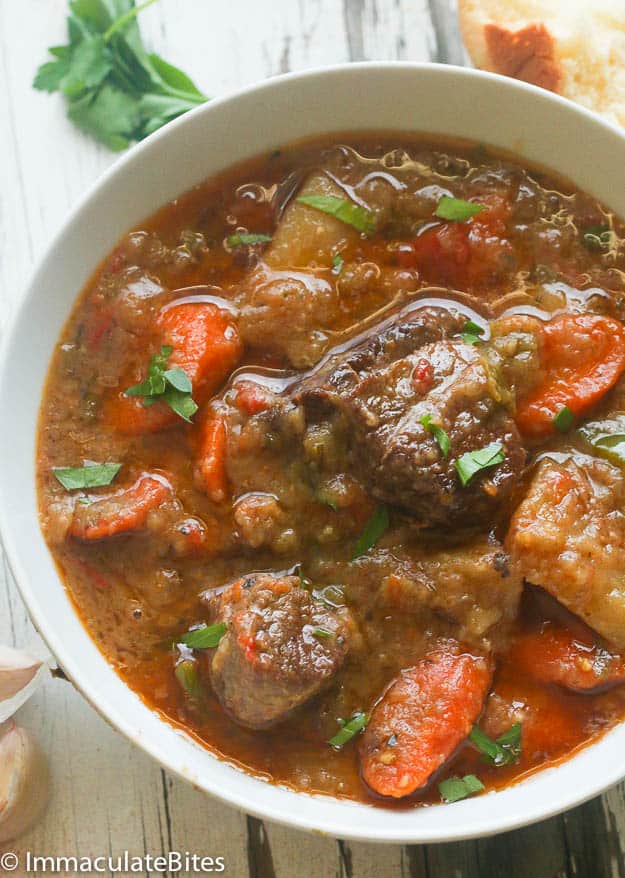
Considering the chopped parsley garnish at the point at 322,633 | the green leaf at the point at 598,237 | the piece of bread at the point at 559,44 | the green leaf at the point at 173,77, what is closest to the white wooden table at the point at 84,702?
the green leaf at the point at 173,77

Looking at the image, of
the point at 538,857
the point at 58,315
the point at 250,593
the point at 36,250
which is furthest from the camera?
the point at 36,250

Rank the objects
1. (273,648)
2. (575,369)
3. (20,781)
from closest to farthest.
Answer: (273,648)
(575,369)
(20,781)

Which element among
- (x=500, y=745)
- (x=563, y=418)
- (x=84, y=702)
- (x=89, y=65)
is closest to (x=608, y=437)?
(x=563, y=418)

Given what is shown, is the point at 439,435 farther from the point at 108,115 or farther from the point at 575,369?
the point at 108,115

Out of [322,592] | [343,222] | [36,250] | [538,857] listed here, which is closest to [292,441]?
[322,592]

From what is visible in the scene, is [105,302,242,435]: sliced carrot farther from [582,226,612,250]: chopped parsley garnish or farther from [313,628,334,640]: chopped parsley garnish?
[582,226,612,250]: chopped parsley garnish

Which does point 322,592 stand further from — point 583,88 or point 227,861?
point 583,88

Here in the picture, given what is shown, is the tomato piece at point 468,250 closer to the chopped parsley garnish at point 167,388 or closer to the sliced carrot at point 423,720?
the chopped parsley garnish at point 167,388

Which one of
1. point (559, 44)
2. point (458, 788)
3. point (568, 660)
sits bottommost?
point (458, 788)
